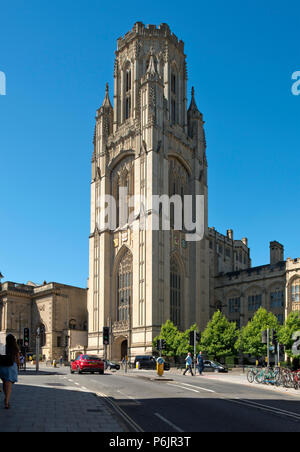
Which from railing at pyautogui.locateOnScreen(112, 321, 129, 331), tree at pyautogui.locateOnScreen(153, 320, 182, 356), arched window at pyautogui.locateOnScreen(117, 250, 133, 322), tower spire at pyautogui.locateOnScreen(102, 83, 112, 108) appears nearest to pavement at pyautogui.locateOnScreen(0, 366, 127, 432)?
tree at pyautogui.locateOnScreen(153, 320, 182, 356)

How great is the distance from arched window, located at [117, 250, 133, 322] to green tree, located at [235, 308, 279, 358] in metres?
16.9

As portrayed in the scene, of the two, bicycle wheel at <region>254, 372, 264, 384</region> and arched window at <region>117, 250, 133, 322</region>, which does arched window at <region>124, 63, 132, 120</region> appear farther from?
bicycle wheel at <region>254, 372, 264, 384</region>

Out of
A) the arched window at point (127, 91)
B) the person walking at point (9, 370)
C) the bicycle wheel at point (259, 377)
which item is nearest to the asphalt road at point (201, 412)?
the person walking at point (9, 370)

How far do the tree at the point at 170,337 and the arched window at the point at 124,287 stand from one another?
9.04 m

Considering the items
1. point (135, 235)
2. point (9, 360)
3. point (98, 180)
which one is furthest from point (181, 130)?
point (9, 360)

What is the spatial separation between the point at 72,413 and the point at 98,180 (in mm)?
68865

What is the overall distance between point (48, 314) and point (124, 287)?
1746 cm

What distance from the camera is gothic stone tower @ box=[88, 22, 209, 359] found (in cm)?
6850

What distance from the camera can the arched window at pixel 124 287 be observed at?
239 feet

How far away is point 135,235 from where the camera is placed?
7075 centimetres

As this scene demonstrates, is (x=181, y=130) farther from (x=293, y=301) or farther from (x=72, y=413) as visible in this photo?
(x=72, y=413)

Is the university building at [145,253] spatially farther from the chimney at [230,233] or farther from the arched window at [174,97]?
the chimney at [230,233]
